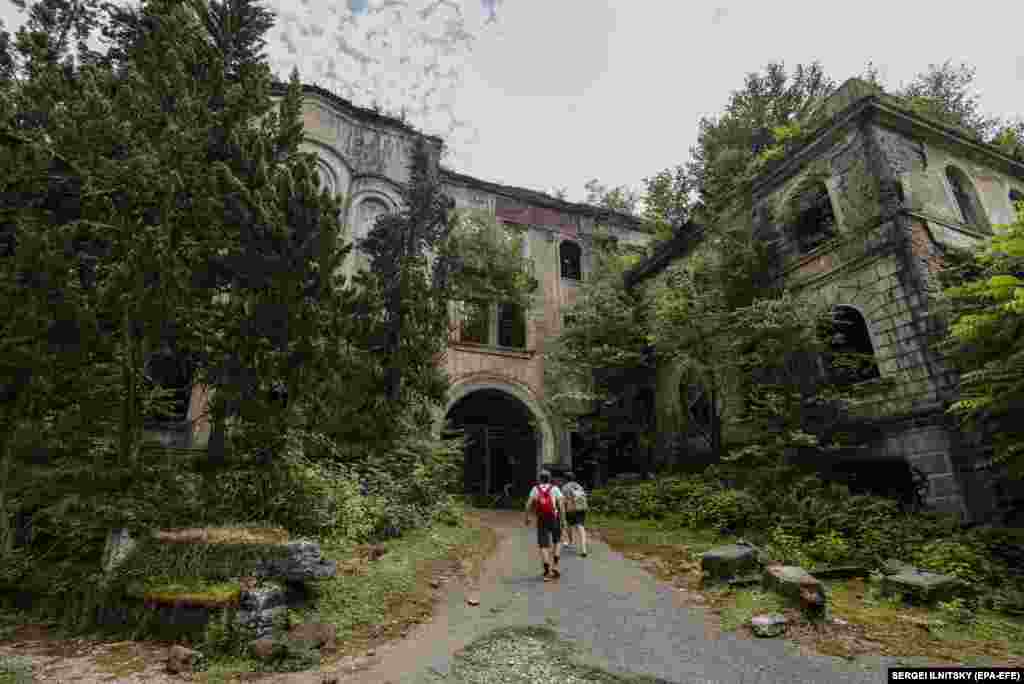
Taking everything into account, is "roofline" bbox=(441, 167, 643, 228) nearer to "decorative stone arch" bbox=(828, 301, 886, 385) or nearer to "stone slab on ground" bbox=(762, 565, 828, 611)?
"decorative stone arch" bbox=(828, 301, 886, 385)

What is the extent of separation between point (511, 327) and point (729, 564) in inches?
497

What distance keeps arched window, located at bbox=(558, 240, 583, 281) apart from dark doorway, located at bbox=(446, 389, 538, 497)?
622 cm

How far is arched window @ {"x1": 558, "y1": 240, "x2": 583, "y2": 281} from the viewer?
796 inches

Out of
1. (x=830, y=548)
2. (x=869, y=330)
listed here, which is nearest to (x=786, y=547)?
(x=830, y=548)

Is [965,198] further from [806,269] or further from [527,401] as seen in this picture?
[527,401]

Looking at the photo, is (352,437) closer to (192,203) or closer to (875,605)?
(192,203)

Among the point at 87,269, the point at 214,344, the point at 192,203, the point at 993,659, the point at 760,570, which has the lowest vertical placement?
the point at 993,659

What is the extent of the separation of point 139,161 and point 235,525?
198 inches

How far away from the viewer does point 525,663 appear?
4266 mm

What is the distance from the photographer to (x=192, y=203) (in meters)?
7.06

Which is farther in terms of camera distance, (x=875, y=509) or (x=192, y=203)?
(x=875, y=509)

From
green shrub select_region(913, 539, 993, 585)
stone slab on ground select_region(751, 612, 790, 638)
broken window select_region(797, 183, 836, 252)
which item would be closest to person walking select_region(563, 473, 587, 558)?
stone slab on ground select_region(751, 612, 790, 638)

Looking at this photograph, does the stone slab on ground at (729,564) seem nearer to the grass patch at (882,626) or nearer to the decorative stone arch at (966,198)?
the grass patch at (882,626)

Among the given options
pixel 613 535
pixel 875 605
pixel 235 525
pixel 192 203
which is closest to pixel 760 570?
pixel 875 605
